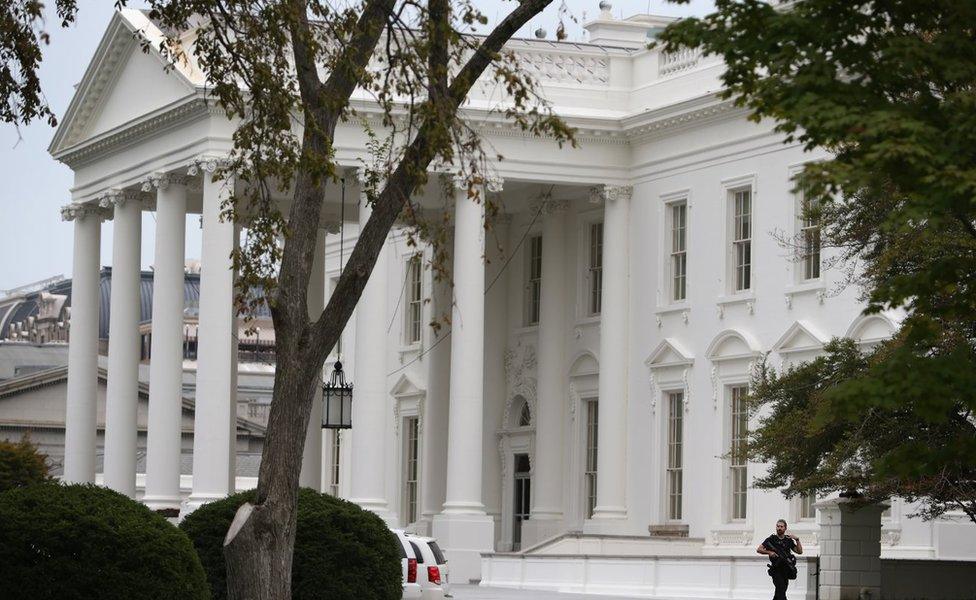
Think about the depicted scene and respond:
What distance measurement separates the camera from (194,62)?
51562 mm

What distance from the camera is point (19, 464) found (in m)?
77.4

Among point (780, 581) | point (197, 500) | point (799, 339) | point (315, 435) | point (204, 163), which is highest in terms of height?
point (204, 163)

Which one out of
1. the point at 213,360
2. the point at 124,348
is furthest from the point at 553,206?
the point at 124,348

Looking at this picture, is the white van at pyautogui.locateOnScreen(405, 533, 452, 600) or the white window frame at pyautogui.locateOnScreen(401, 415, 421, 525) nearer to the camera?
the white van at pyautogui.locateOnScreen(405, 533, 452, 600)

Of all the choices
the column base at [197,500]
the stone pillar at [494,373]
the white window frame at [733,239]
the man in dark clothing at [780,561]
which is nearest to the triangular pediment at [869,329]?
the white window frame at [733,239]

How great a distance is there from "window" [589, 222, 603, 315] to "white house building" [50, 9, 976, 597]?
7 centimetres

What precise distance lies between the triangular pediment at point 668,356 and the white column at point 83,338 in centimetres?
1522

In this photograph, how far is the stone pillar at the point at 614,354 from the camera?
166 feet

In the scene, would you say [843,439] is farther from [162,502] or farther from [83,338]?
[83,338]

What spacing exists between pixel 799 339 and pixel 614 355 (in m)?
6.63

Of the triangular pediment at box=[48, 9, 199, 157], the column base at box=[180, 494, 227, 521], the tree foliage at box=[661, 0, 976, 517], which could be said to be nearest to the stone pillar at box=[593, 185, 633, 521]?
the column base at box=[180, 494, 227, 521]

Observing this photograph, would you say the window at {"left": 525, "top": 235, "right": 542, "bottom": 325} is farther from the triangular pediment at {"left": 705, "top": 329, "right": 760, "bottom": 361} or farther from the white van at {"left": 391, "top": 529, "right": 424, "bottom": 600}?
the white van at {"left": 391, "top": 529, "right": 424, "bottom": 600}

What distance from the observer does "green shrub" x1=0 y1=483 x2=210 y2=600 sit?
2188 centimetres

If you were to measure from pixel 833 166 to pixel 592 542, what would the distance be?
1361 inches
